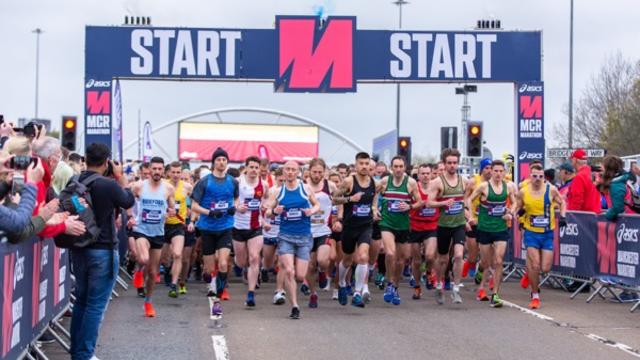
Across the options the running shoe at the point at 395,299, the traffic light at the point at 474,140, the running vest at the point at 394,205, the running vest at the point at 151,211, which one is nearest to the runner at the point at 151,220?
the running vest at the point at 151,211

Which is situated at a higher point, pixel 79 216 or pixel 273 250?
pixel 79 216

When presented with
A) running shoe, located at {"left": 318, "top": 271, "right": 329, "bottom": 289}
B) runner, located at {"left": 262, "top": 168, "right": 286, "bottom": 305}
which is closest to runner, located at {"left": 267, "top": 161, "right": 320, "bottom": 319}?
runner, located at {"left": 262, "top": 168, "right": 286, "bottom": 305}

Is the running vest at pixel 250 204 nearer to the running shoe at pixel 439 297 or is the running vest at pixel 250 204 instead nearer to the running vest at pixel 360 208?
the running vest at pixel 360 208

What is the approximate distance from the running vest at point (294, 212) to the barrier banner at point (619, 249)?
15.5 ft

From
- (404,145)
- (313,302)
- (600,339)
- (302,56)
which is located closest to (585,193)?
(313,302)

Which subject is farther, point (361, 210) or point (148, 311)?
point (361, 210)

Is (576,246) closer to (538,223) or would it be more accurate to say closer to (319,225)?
(538,223)

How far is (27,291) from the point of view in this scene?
880 cm

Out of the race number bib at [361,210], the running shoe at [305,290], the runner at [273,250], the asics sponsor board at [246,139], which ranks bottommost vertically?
the running shoe at [305,290]

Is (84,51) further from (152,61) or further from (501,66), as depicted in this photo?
(501,66)

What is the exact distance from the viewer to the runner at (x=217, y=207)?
46.5ft

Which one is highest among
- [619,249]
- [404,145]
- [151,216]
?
[404,145]

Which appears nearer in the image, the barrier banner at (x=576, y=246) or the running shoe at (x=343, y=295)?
the running shoe at (x=343, y=295)

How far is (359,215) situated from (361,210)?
9 cm
